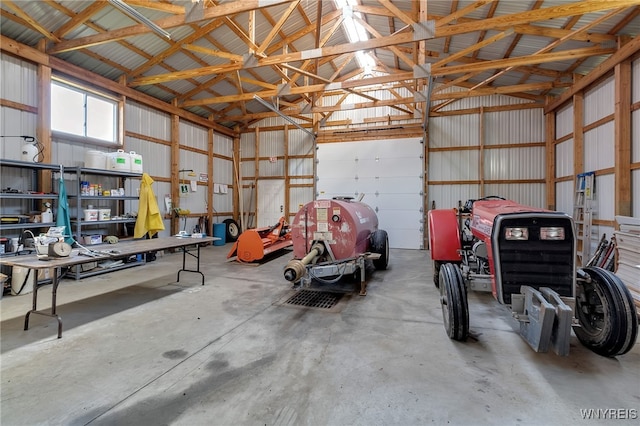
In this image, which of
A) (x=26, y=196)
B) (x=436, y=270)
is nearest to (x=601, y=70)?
(x=436, y=270)

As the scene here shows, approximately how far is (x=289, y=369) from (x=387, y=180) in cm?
803

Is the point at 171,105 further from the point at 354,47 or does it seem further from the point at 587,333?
the point at 587,333

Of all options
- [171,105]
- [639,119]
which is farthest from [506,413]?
[171,105]

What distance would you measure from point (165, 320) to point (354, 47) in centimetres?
508

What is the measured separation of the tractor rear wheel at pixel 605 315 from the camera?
243 cm

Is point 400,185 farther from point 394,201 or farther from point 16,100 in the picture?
point 16,100

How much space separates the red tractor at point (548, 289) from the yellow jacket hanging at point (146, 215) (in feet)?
21.6

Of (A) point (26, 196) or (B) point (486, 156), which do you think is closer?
(A) point (26, 196)

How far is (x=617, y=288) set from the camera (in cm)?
250

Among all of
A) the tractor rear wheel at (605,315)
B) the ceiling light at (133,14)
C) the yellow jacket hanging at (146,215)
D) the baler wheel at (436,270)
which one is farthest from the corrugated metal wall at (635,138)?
the yellow jacket hanging at (146,215)

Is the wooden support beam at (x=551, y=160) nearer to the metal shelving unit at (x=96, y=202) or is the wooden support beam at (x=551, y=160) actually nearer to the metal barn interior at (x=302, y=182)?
the metal barn interior at (x=302, y=182)

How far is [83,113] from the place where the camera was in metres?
6.55

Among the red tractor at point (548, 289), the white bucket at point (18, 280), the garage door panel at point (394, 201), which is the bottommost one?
the white bucket at point (18, 280)

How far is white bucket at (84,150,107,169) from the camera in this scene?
20.1ft
